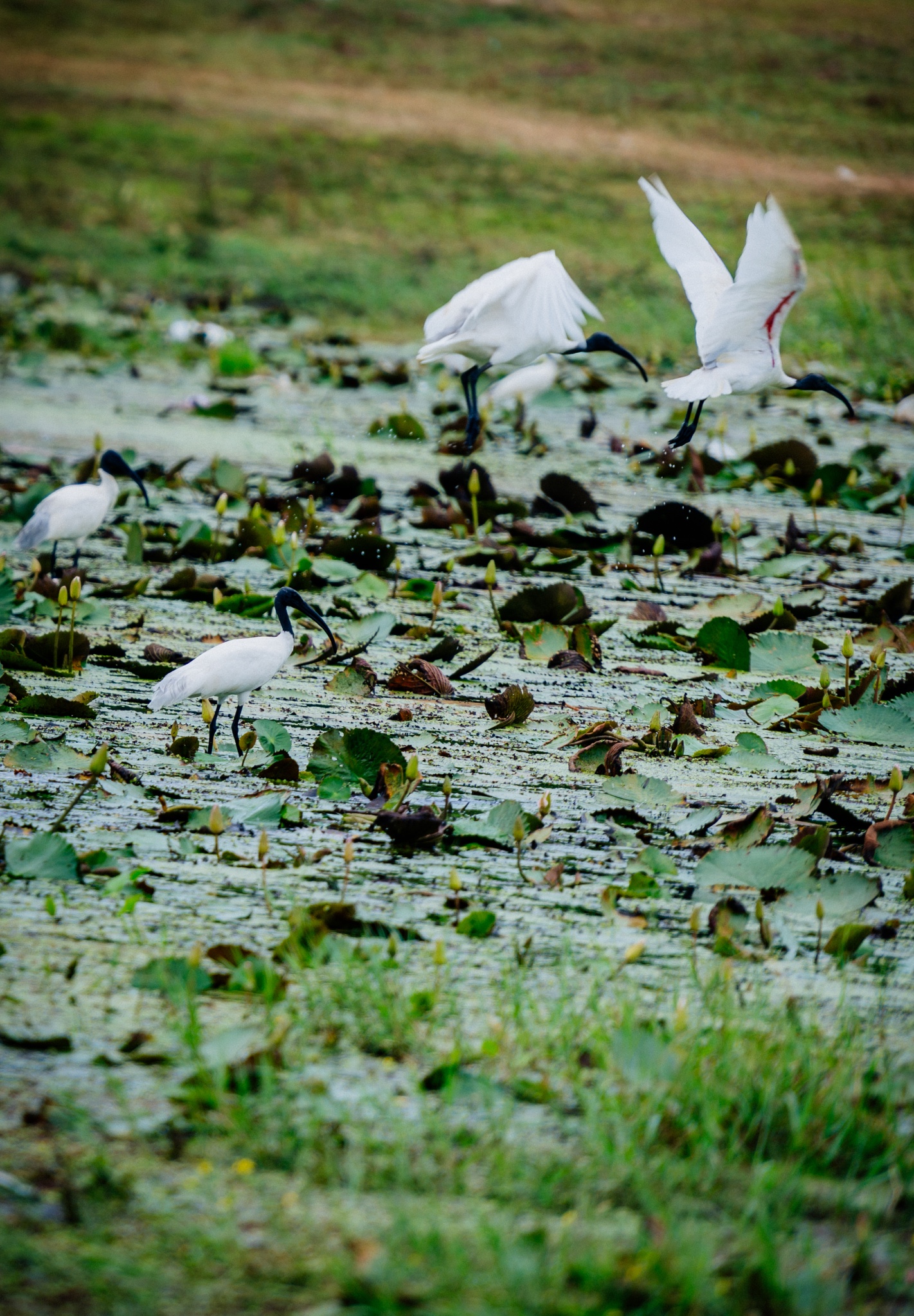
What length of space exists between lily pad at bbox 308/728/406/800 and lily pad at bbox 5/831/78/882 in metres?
0.61

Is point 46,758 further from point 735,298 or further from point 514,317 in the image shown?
point 514,317

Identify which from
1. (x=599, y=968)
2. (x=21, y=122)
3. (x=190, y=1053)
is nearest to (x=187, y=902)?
(x=190, y=1053)

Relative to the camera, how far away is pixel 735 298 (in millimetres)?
3793

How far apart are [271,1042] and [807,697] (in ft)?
6.59

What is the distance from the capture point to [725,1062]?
2018mm

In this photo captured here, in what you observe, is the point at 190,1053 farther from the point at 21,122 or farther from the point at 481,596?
the point at 21,122

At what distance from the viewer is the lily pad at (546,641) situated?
4.03 meters

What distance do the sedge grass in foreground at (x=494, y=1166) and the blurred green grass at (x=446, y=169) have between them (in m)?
7.62

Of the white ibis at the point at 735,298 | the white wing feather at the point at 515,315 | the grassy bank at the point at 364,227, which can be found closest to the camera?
the white ibis at the point at 735,298

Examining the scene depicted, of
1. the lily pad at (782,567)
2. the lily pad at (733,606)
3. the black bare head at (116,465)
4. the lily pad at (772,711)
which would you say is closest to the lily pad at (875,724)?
the lily pad at (772,711)

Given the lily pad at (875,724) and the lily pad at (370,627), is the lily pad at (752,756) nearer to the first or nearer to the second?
the lily pad at (875,724)

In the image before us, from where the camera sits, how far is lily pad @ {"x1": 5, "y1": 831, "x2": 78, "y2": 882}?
8.05 ft

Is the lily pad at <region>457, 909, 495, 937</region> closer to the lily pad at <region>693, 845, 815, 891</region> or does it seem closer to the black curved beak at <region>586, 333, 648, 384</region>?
the lily pad at <region>693, 845, 815, 891</region>

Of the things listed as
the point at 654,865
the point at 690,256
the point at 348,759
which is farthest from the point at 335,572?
the point at 654,865
